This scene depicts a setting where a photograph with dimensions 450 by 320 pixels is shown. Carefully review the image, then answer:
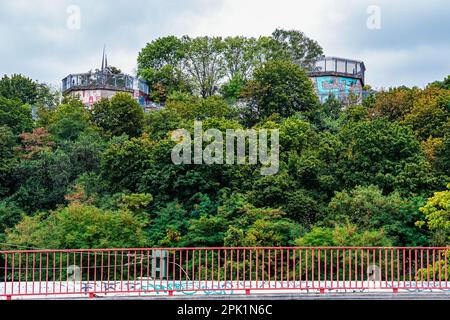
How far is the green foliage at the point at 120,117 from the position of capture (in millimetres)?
37969

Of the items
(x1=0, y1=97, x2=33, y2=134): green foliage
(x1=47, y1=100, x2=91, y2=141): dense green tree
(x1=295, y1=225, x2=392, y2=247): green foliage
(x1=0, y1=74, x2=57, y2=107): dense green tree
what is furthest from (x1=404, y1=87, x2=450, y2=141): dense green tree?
(x1=0, y1=74, x2=57, y2=107): dense green tree

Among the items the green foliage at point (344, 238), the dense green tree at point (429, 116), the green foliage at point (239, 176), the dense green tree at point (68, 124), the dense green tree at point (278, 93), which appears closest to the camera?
the green foliage at point (344, 238)

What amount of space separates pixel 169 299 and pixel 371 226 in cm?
1507

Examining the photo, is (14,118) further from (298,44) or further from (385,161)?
(298,44)

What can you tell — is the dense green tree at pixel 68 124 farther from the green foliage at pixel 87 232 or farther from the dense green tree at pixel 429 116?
the dense green tree at pixel 429 116

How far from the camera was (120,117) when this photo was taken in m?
38.4

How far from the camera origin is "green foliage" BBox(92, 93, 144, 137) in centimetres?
3797

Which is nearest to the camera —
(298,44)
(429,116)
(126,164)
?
(126,164)

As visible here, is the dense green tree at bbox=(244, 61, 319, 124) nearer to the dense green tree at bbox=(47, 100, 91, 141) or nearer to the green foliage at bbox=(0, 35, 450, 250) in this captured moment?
the green foliage at bbox=(0, 35, 450, 250)

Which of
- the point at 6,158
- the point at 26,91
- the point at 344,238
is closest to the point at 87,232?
the point at 344,238

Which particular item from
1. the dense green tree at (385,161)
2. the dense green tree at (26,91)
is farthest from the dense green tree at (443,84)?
the dense green tree at (26,91)

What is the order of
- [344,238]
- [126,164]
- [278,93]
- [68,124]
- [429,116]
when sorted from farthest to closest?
[278,93], [68,124], [429,116], [126,164], [344,238]
